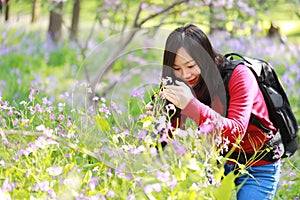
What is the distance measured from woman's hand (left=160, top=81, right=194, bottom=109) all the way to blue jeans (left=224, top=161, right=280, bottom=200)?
61cm

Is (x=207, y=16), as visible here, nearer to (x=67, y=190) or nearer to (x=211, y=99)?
(x=211, y=99)

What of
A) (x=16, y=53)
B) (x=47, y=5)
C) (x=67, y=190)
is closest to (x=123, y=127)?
(x=67, y=190)

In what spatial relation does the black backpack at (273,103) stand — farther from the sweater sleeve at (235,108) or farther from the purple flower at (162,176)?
the purple flower at (162,176)

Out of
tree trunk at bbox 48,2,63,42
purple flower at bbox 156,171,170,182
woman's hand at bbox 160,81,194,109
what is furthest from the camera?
tree trunk at bbox 48,2,63,42

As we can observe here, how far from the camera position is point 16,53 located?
7.93m

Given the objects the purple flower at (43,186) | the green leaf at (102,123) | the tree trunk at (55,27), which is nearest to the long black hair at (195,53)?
the green leaf at (102,123)

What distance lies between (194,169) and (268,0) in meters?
5.19

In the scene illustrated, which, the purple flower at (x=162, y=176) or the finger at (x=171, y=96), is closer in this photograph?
the purple flower at (x=162, y=176)

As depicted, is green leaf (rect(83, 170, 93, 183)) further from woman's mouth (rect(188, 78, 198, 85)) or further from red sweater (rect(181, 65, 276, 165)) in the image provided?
woman's mouth (rect(188, 78, 198, 85))

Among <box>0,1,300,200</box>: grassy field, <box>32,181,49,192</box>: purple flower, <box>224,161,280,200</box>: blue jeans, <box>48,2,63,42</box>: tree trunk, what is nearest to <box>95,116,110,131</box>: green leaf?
<box>0,1,300,200</box>: grassy field

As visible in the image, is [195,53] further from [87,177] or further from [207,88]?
[87,177]

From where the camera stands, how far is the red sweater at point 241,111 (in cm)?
250

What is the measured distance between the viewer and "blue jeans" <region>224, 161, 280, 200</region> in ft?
9.61

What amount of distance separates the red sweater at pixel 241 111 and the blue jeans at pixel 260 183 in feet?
0.15
